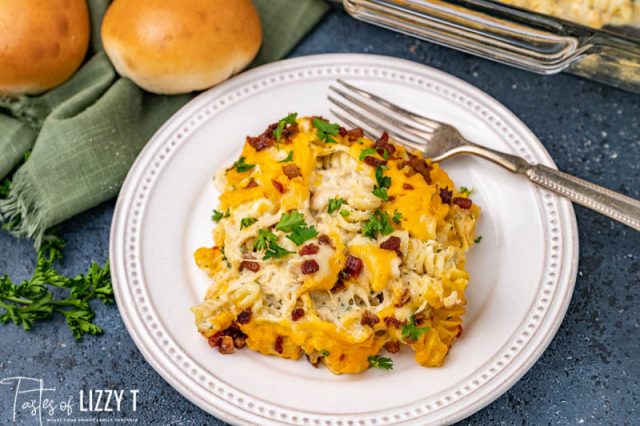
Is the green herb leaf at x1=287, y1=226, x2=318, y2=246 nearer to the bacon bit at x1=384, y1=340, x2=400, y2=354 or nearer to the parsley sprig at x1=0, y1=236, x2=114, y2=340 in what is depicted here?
the bacon bit at x1=384, y1=340, x2=400, y2=354

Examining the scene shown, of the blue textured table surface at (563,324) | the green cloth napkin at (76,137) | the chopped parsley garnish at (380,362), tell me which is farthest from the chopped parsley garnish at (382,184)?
the green cloth napkin at (76,137)

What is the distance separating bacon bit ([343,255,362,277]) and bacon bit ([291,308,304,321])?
223 mm

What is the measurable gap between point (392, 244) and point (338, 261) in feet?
0.69

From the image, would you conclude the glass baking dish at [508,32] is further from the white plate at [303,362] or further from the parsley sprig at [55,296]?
the parsley sprig at [55,296]

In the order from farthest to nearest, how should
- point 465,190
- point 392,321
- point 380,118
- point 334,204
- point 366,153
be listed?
point 380,118 < point 465,190 < point 366,153 < point 334,204 < point 392,321

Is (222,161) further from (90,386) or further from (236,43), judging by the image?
(90,386)

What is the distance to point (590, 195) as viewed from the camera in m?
3.11

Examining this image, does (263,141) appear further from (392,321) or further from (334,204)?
(392,321)

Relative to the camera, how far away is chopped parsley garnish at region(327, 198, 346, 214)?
2.94 m

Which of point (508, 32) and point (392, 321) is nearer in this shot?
point (392, 321)

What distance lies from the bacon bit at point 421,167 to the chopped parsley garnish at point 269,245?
65 centimetres

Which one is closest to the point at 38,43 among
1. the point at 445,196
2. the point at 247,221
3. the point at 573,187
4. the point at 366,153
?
the point at 247,221

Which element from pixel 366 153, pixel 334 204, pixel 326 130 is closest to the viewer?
pixel 334 204

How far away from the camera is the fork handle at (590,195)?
9.94 feet
